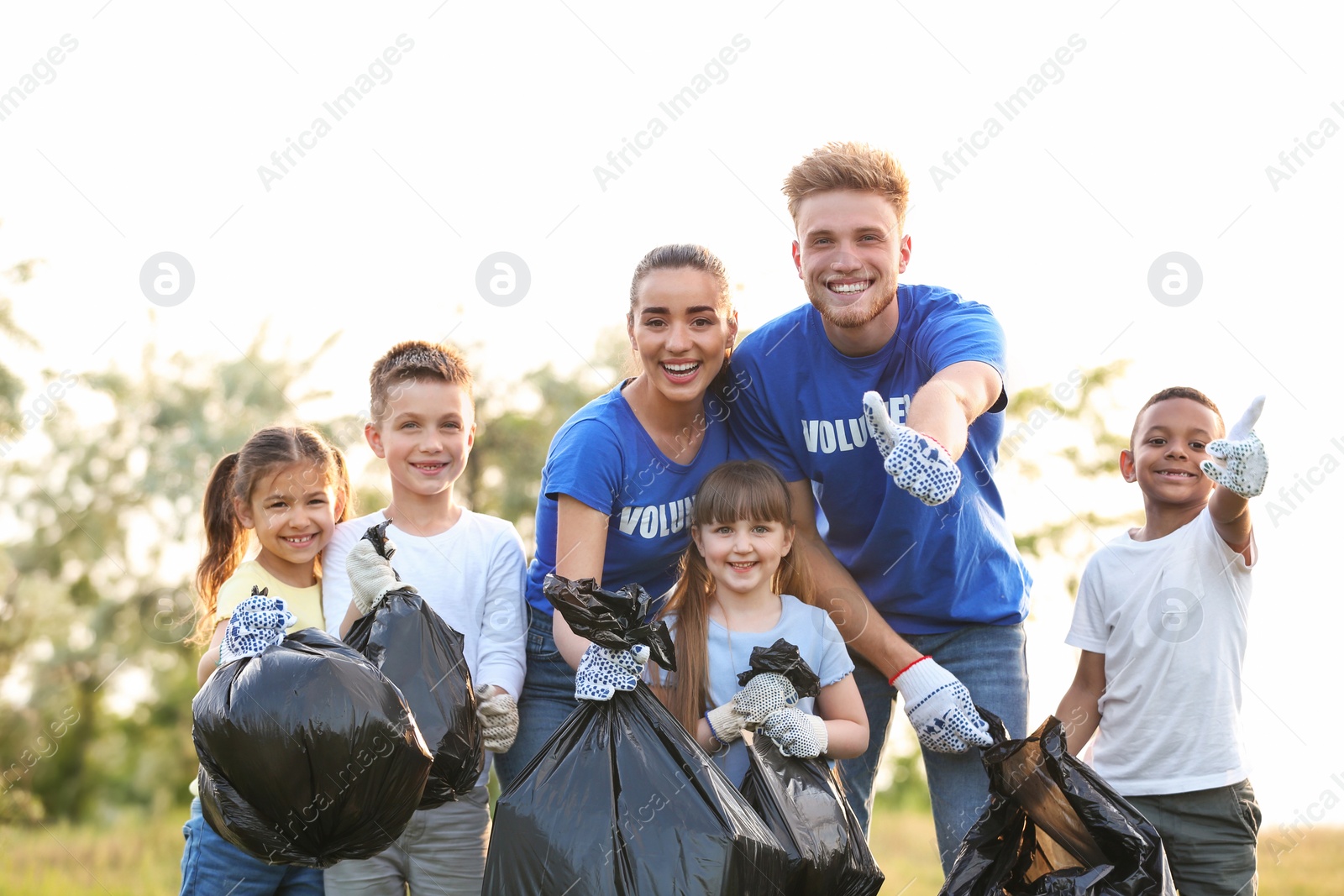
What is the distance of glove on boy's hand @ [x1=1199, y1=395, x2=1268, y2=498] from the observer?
98.3 inches

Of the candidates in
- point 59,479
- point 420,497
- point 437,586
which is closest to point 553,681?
point 437,586

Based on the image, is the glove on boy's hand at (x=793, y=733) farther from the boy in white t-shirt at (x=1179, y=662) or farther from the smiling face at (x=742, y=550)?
the boy in white t-shirt at (x=1179, y=662)

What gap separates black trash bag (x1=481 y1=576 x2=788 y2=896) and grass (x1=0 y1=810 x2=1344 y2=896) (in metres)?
4.99

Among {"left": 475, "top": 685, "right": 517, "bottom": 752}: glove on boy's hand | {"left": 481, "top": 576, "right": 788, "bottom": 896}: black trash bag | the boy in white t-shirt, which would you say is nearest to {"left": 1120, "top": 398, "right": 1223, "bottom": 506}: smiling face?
the boy in white t-shirt

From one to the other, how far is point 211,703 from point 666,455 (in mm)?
1273

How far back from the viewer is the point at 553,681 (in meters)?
2.96

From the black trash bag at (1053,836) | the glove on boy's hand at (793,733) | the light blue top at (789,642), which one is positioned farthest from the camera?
the light blue top at (789,642)

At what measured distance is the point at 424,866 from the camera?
281 cm

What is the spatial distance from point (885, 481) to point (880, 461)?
60 millimetres

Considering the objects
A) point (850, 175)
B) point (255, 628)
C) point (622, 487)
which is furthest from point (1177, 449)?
point (255, 628)

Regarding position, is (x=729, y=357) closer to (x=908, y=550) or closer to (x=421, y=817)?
(x=908, y=550)

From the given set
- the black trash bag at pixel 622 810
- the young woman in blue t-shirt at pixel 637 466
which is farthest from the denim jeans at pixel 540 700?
the black trash bag at pixel 622 810

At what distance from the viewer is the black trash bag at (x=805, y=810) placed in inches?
92.4

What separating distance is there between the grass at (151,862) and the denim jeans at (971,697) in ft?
13.3
